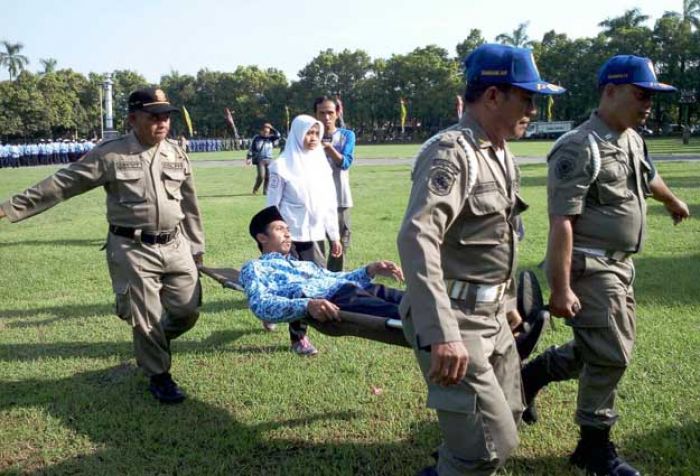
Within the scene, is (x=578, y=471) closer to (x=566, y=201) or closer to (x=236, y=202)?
(x=566, y=201)

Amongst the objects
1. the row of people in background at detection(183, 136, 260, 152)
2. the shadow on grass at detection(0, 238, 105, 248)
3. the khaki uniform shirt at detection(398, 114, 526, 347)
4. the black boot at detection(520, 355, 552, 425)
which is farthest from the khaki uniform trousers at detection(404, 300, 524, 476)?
the row of people in background at detection(183, 136, 260, 152)

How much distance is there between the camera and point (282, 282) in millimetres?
4625

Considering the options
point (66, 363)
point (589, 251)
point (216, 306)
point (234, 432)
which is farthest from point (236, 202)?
point (589, 251)

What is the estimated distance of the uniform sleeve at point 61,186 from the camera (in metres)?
4.34

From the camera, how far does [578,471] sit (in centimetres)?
350

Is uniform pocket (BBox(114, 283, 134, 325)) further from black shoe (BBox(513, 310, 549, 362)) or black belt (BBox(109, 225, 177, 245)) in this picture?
black shoe (BBox(513, 310, 549, 362))

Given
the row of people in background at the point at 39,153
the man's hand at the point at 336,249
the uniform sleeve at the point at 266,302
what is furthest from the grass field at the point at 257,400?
the row of people in background at the point at 39,153

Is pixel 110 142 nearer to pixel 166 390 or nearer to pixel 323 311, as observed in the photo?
pixel 166 390

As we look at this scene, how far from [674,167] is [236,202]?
14.3 m

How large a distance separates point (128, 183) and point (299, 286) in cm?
141

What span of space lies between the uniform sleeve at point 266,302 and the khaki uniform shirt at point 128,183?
2.38 feet

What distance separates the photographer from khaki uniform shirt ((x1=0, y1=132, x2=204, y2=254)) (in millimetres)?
4488

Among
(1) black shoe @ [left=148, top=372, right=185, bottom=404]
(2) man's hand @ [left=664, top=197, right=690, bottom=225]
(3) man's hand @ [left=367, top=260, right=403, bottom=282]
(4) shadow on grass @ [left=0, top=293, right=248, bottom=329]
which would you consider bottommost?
(4) shadow on grass @ [left=0, top=293, right=248, bottom=329]

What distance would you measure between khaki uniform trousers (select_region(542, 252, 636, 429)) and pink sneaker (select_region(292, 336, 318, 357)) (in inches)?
98.5
